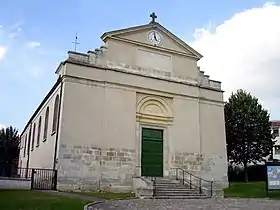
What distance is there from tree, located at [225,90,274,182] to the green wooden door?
11670 mm

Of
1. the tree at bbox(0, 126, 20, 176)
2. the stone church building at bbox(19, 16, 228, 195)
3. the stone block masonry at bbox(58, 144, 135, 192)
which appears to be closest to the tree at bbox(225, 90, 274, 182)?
the stone church building at bbox(19, 16, 228, 195)

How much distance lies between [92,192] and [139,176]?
333 cm

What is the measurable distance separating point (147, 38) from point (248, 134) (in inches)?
562

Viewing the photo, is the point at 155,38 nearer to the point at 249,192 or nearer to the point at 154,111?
the point at 154,111

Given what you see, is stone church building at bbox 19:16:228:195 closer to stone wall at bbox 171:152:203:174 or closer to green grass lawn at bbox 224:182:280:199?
stone wall at bbox 171:152:203:174

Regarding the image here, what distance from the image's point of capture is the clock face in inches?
995

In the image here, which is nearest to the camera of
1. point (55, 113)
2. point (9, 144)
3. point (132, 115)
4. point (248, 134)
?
point (132, 115)

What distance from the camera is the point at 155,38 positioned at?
25.5 meters

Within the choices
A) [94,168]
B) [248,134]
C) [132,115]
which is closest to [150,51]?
[132,115]

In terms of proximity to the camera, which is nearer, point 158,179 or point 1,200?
point 1,200

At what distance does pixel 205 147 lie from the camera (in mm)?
25531

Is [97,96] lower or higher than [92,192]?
higher

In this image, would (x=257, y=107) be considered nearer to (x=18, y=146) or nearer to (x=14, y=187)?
(x=14, y=187)

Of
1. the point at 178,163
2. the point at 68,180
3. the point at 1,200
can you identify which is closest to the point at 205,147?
the point at 178,163
